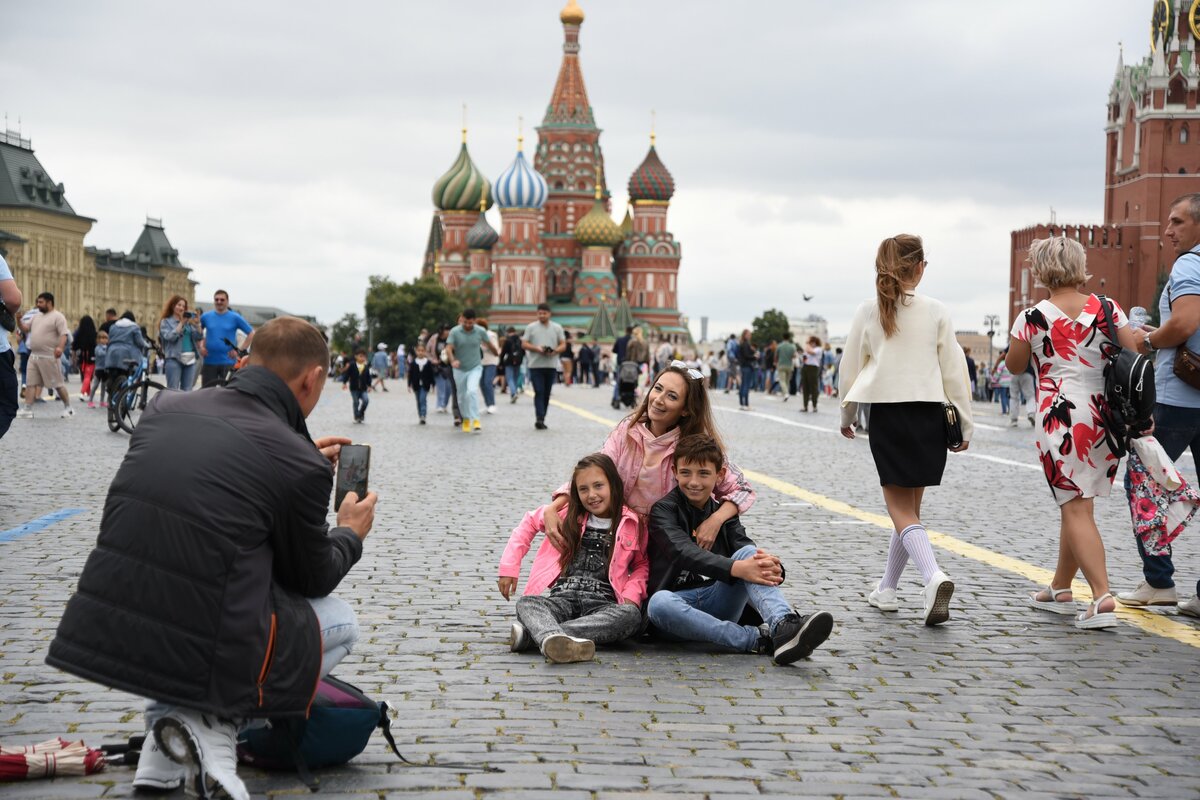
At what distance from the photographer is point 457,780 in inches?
171

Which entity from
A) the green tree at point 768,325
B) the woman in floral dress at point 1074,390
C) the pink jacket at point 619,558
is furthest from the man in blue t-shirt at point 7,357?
the green tree at point 768,325

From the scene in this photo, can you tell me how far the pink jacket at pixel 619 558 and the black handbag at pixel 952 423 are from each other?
1449 millimetres

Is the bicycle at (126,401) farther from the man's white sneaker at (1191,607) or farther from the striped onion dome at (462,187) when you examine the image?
the striped onion dome at (462,187)

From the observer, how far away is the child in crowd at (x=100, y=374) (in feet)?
70.3

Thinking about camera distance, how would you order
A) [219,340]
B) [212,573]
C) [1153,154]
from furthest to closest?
1. [1153,154]
2. [219,340]
3. [212,573]

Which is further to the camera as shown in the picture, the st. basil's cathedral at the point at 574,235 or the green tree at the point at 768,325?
the green tree at the point at 768,325

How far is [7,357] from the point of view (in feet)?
31.2

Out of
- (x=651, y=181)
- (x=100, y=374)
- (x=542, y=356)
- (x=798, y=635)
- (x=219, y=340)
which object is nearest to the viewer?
(x=798, y=635)

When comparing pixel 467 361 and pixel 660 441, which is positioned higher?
pixel 660 441

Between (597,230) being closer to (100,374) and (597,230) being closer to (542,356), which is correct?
(542,356)

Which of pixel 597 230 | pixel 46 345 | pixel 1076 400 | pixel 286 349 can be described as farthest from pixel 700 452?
pixel 597 230

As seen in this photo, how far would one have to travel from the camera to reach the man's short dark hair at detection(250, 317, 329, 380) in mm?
4250

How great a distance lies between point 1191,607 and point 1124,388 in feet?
3.66

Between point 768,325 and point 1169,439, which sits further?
point 768,325
